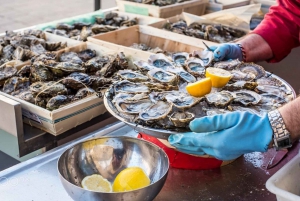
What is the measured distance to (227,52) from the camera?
1.88 m

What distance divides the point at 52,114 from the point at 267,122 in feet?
2.96

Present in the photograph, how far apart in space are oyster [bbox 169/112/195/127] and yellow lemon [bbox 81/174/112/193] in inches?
10.6

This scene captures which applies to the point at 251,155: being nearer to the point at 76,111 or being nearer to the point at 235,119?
the point at 235,119

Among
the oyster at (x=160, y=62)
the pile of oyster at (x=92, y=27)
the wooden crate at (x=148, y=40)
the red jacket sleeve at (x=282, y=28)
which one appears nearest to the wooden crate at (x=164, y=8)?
the pile of oyster at (x=92, y=27)

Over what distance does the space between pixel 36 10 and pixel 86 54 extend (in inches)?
196

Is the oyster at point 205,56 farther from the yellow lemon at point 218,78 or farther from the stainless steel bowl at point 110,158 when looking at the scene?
the stainless steel bowl at point 110,158

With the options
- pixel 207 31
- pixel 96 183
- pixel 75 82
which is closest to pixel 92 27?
pixel 207 31

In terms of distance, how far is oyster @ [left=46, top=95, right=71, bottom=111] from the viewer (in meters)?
1.85

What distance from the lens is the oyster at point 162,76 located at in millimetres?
1551

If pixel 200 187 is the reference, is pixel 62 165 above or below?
above

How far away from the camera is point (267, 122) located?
126cm

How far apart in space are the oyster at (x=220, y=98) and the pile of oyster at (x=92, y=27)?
150 cm

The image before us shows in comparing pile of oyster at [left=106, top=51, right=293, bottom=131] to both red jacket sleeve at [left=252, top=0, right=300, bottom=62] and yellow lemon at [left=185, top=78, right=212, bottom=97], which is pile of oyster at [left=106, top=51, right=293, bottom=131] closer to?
yellow lemon at [left=185, top=78, right=212, bottom=97]

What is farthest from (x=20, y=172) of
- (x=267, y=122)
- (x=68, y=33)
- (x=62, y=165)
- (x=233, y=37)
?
(x=233, y=37)
